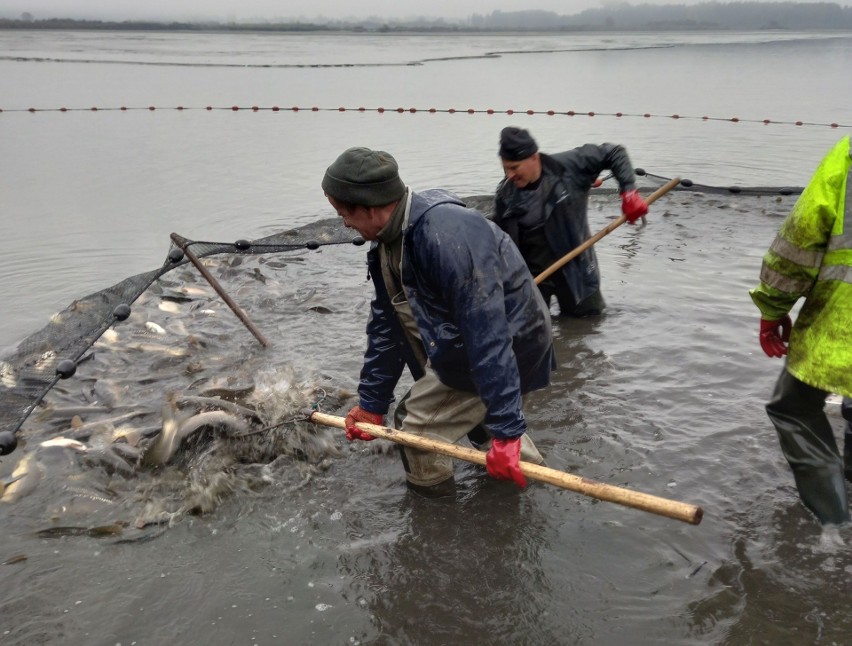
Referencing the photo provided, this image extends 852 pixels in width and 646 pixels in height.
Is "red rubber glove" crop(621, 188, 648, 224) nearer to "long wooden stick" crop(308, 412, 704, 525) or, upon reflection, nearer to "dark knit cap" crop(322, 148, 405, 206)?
"long wooden stick" crop(308, 412, 704, 525)

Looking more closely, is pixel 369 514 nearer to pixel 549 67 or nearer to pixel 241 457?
pixel 241 457

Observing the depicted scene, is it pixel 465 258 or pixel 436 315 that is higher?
pixel 465 258

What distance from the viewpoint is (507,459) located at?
329cm

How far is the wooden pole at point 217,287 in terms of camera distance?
230 inches

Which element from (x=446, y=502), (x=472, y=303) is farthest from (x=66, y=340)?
(x=472, y=303)

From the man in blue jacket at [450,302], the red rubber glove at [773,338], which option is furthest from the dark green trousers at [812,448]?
the man in blue jacket at [450,302]

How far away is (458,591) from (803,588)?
64.5 inches

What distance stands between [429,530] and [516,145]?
10.1 ft

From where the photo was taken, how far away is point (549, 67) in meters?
47.9

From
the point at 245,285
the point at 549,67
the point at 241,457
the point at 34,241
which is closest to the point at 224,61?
the point at 549,67

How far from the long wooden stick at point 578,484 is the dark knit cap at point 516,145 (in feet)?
8.96

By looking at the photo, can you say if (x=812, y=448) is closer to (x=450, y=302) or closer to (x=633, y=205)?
(x=450, y=302)

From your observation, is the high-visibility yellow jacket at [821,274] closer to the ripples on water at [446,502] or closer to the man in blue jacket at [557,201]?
the ripples on water at [446,502]

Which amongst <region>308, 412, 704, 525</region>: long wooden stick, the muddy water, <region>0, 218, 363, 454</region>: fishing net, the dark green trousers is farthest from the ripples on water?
<region>308, 412, 704, 525</region>: long wooden stick
